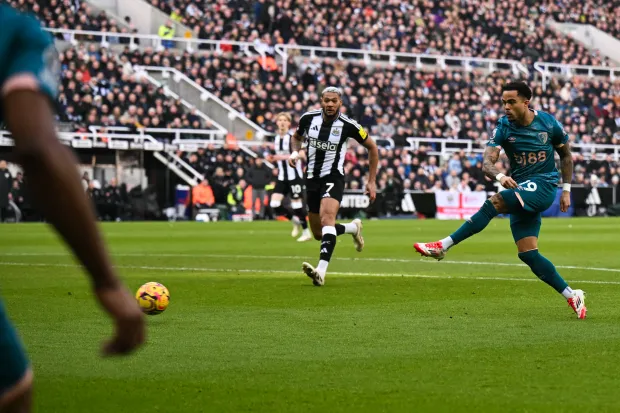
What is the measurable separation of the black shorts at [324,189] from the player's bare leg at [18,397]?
10.7m

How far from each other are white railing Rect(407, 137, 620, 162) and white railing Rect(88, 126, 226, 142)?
804 cm

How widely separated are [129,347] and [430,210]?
131 ft

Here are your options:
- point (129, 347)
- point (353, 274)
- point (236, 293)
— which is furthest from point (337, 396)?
point (353, 274)

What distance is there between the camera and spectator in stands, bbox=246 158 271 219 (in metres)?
38.8

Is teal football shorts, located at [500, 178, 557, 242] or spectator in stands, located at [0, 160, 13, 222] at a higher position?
teal football shorts, located at [500, 178, 557, 242]

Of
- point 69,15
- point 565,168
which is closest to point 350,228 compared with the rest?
point 565,168

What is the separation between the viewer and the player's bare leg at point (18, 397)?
10.2ft

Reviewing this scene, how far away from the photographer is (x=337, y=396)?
580cm

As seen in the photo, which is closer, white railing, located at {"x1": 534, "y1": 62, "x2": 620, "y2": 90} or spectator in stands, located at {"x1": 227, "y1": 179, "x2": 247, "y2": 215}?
spectator in stands, located at {"x1": 227, "y1": 179, "x2": 247, "y2": 215}

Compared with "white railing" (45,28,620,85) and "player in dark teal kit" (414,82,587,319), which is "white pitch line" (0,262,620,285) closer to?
"player in dark teal kit" (414,82,587,319)

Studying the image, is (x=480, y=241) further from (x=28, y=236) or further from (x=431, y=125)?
(x=431, y=125)

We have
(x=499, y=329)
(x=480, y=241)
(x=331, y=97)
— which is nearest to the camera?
(x=499, y=329)

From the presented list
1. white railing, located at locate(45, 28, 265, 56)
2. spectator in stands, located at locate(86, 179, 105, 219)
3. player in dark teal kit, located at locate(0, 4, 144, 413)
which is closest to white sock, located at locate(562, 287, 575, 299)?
player in dark teal kit, located at locate(0, 4, 144, 413)

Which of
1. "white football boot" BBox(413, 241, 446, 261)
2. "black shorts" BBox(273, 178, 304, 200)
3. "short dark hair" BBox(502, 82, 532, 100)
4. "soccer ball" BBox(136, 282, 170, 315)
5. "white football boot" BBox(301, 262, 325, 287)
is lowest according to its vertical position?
"black shorts" BBox(273, 178, 304, 200)
